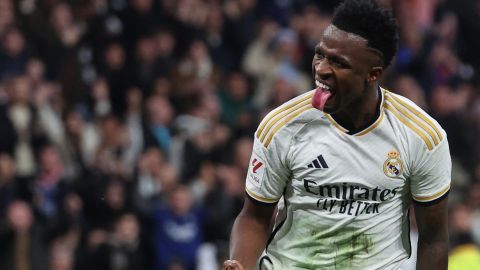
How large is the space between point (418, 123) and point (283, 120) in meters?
0.62

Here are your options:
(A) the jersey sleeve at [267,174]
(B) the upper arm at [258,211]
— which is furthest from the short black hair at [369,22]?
(B) the upper arm at [258,211]

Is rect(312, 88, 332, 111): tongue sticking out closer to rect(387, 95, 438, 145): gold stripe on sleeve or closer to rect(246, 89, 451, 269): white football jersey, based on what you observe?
rect(246, 89, 451, 269): white football jersey

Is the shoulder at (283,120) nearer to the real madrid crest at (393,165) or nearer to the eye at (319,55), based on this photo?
the eye at (319,55)

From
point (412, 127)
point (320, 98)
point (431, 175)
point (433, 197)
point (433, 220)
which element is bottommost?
point (433, 220)

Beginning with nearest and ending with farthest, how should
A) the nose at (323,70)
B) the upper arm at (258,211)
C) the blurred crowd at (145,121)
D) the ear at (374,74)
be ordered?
the nose at (323,70) < the ear at (374,74) < the upper arm at (258,211) < the blurred crowd at (145,121)

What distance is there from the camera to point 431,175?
225 inches

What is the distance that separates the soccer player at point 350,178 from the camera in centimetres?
566

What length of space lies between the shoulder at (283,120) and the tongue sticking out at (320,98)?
5.3 inches

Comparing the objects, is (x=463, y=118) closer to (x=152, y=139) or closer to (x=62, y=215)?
(x=152, y=139)

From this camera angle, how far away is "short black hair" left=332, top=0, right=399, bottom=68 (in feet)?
18.0

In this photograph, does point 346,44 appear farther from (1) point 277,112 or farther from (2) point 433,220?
(2) point 433,220

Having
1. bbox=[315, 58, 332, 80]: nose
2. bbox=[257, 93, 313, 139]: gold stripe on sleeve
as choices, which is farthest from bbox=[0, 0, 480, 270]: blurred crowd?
bbox=[315, 58, 332, 80]: nose

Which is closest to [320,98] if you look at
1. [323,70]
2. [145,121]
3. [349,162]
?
[323,70]

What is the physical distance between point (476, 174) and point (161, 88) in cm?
414
